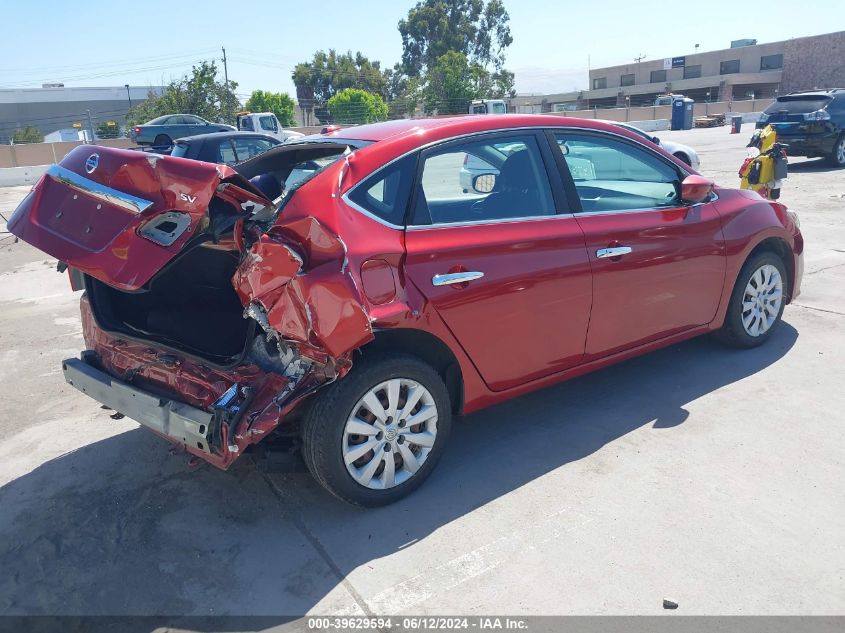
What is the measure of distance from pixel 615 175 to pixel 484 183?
1.06 metres

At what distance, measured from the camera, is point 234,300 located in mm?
4219

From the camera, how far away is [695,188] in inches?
174

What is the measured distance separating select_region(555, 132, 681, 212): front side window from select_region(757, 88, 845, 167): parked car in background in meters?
13.1

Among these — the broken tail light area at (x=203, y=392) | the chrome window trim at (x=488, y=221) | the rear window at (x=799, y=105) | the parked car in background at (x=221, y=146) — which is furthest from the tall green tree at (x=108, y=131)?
the chrome window trim at (x=488, y=221)

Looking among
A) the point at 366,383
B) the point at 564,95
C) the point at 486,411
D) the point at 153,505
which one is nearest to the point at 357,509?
the point at 366,383

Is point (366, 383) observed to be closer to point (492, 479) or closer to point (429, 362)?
point (429, 362)


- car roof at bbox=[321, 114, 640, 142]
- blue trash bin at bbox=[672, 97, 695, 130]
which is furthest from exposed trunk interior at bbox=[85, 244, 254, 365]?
blue trash bin at bbox=[672, 97, 695, 130]

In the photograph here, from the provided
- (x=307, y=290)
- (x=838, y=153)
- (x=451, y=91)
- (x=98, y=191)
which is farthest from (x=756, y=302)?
(x=451, y=91)

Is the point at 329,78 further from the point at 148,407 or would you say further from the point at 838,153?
the point at 148,407

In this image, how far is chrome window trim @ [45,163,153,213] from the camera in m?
3.08

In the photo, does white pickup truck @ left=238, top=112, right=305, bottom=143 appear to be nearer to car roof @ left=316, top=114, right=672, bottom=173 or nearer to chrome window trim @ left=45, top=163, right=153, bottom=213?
car roof @ left=316, top=114, right=672, bottom=173

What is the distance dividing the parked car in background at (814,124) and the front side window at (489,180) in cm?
1414

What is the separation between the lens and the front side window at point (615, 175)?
4.10 metres

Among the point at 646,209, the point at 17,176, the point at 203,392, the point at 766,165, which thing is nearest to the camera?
the point at 203,392
